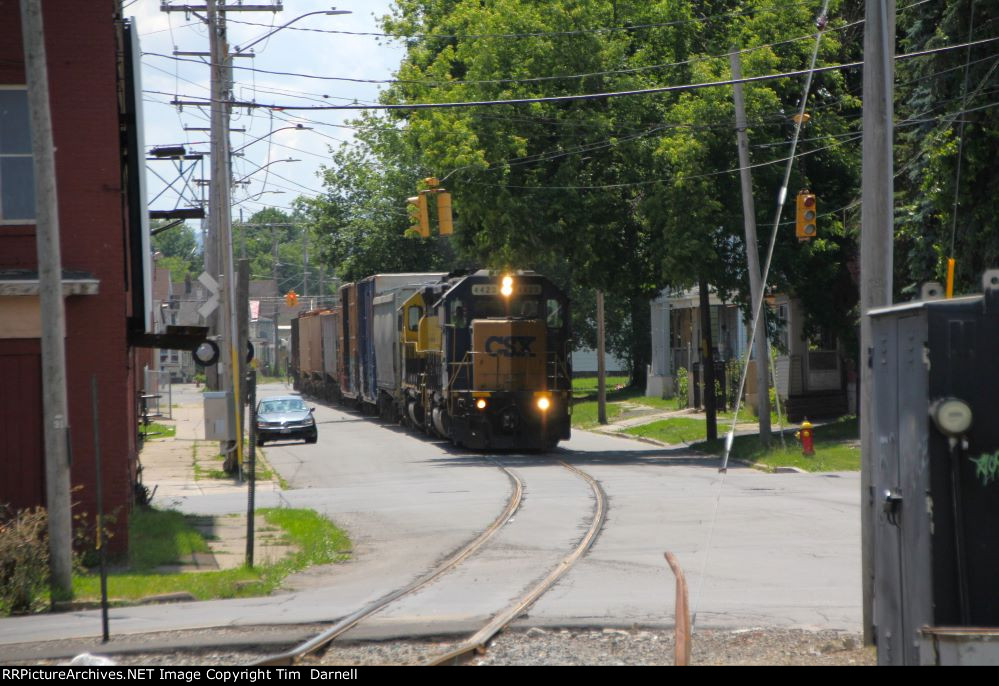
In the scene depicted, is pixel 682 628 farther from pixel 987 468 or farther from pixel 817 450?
pixel 817 450

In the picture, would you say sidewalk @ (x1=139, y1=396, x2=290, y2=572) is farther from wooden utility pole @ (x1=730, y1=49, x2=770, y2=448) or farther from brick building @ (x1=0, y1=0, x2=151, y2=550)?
wooden utility pole @ (x1=730, y1=49, x2=770, y2=448)

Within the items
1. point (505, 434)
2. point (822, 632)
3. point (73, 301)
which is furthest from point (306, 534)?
point (505, 434)

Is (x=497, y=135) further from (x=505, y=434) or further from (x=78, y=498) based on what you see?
(x=78, y=498)

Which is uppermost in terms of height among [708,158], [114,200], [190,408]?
[708,158]

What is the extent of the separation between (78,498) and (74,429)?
2.63ft

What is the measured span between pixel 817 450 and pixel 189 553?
16506 mm

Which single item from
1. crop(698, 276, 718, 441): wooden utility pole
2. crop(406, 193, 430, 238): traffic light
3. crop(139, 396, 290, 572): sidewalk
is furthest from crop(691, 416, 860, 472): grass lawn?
crop(139, 396, 290, 572): sidewalk

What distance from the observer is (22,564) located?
1189 centimetres

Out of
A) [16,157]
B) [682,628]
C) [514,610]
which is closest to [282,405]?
[16,157]

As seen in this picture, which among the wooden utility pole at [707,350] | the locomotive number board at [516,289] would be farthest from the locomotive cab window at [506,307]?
the wooden utility pole at [707,350]

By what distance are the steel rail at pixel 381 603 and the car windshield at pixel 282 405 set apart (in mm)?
19135

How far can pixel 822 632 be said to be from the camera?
31.5 feet

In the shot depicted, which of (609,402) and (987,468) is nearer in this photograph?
(987,468)
